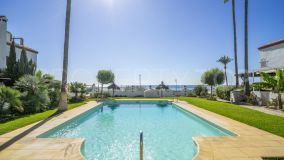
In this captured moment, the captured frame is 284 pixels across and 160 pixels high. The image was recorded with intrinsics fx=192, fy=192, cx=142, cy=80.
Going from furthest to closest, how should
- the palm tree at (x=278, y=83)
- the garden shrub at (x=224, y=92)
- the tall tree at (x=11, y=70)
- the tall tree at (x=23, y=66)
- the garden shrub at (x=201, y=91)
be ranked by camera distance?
the garden shrub at (x=201, y=91)
the garden shrub at (x=224, y=92)
the tall tree at (x=23, y=66)
the tall tree at (x=11, y=70)
the palm tree at (x=278, y=83)

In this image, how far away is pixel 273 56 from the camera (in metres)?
20.7

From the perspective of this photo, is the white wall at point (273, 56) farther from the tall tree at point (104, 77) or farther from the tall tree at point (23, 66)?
the tall tree at point (23, 66)

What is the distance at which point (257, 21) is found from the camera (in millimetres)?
16125

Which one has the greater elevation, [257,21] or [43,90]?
[257,21]

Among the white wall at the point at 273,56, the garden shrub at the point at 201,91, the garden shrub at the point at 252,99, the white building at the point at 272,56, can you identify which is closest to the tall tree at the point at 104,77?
the garden shrub at the point at 201,91

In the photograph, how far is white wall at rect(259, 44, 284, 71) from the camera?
19562mm

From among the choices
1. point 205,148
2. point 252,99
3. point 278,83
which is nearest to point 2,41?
point 205,148

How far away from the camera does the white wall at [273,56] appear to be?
64.2ft

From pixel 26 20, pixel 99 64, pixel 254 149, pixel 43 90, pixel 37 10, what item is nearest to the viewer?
pixel 254 149

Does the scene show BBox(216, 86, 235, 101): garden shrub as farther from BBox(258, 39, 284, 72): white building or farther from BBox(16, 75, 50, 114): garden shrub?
BBox(16, 75, 50, 114): garden shrub

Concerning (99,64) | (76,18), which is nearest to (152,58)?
(99,64)

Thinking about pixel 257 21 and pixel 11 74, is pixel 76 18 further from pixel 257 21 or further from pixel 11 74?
pixel 257 21

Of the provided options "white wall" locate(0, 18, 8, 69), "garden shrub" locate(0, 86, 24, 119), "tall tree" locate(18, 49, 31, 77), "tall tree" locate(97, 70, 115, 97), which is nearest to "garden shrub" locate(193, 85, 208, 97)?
"tall tree" locate(97, 70, 115, 97)

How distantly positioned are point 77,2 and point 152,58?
1703 centimetres
